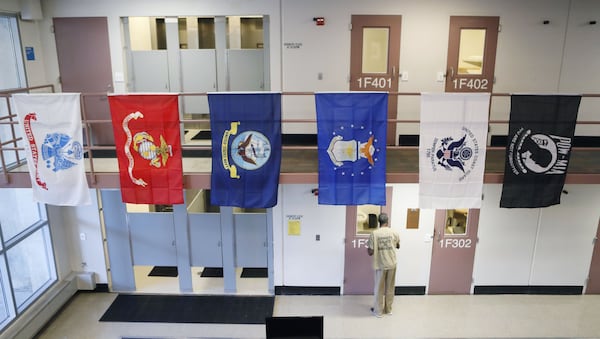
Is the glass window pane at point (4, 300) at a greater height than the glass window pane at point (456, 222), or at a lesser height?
lesser

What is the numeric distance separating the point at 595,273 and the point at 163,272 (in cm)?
941

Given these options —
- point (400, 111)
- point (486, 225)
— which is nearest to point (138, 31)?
point (400, 111)

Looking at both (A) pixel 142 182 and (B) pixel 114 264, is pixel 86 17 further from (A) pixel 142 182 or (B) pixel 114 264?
(B) pixel 114 264

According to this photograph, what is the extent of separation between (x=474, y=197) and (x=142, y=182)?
525cm

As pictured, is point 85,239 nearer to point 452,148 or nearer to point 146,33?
point 146,33

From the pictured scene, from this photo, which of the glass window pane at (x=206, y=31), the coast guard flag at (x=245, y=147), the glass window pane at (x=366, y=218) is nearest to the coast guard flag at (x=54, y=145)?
the coast guard flag at (x=245, y=147)

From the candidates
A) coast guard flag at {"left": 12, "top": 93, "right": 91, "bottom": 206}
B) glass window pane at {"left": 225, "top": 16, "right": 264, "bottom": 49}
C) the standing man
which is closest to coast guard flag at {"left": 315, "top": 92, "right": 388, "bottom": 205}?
the standing man

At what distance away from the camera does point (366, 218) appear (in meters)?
9.30

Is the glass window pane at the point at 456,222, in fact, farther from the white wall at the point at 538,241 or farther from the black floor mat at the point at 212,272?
the black floor mat at the point at 212,272

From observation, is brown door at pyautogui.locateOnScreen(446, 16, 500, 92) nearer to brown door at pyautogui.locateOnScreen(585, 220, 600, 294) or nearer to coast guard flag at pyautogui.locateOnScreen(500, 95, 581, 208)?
coast guard flag at pyautogui.locateOnScreen(500, 95, 581, 208)

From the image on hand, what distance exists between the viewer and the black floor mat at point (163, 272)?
1023 centimetres

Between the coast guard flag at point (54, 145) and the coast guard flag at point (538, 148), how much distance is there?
21.8ft

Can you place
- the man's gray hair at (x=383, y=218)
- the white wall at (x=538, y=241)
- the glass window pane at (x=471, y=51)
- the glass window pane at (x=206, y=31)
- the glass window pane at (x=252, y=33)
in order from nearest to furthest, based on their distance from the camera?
1. the man's gray hair at (x=383, y=218)
2. the glass window pane at (x=471, y=51)
3. the white wall at (x=538, y=241)
4. the glass window pane at (x=206, y=31)
5. the glass window pane at (x=252, y=33)

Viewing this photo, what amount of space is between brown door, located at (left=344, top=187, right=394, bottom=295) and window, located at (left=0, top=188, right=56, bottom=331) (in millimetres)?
6022
